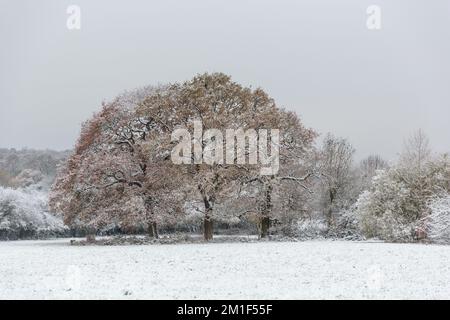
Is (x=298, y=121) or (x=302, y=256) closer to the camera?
(x=302, y=256)

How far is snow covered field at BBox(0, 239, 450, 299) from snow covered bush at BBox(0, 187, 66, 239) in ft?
103

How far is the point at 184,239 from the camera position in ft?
125

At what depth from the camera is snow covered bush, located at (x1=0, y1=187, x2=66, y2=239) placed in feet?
176

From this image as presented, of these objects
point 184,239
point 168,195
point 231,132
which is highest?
point 231,132

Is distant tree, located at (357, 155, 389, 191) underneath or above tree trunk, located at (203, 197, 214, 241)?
above

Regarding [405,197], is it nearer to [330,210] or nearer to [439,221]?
[439,221]

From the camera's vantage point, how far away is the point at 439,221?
3438 centimetres

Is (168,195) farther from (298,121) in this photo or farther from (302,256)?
(302,256)

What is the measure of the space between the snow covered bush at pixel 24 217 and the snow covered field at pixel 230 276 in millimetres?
31318

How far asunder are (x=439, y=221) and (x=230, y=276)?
21.7 metres

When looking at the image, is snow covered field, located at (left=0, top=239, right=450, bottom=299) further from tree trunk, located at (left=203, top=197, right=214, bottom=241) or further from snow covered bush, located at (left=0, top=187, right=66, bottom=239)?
snow covered bush, located at (left=0, top=187, right=66, bottom=239)

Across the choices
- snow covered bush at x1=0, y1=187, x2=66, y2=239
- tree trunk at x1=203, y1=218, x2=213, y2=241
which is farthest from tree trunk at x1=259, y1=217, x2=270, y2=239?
snow covered bush at x1=0, y1=187, x2=66, y2=239

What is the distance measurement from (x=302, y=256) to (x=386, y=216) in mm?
16852
